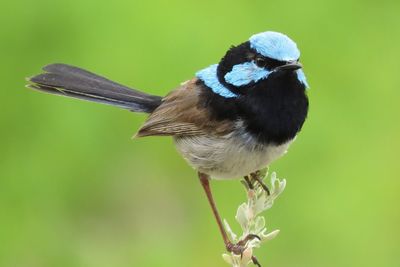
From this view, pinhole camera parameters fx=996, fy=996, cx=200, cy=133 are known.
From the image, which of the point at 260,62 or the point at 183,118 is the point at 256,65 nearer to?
the point at 260,62

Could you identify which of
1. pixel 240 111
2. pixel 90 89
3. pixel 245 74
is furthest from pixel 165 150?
pixel 245 74

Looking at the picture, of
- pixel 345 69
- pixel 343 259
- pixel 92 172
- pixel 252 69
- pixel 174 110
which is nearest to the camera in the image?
pixel 252 69

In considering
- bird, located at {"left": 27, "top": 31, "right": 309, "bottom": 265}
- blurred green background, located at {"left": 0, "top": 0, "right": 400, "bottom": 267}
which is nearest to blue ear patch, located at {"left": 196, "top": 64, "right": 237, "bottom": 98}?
bird, located at {"left": 27, "top": 31, "right": 309, "bottom": 265}

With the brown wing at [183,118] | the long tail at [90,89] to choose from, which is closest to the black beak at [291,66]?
the brown wing at [183,118]

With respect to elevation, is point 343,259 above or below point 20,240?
below

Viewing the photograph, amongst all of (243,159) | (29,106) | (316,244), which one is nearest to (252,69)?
(243,159)

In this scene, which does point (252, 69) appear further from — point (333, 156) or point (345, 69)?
point (345, 69)
